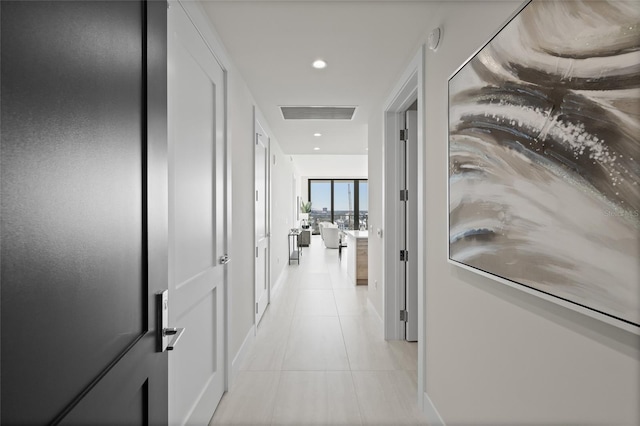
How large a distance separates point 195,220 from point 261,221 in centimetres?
218

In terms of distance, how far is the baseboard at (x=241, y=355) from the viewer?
89.9 inches

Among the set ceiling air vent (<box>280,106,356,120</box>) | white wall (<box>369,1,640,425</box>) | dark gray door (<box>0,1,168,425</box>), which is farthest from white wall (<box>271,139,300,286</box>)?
dark gray door (<box>0,1,168,425</box>)

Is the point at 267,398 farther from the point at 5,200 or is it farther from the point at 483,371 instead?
the point at 5,200

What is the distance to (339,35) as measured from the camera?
2.05 m

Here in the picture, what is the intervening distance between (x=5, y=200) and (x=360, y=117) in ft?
12.3

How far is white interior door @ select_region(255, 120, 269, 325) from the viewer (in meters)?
3.45

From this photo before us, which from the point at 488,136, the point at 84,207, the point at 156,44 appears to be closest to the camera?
the point at 84,207

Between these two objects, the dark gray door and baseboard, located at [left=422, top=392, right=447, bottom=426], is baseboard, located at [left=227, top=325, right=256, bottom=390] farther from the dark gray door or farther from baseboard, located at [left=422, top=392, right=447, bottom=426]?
the dark gray door

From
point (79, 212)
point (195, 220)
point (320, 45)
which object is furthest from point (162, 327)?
point (320, 45)

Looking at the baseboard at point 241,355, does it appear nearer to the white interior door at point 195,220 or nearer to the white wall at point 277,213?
the white interior door at point 195,220

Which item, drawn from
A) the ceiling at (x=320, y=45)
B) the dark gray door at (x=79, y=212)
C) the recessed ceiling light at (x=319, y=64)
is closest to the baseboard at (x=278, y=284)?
the ceiling at (x=320, y=45)

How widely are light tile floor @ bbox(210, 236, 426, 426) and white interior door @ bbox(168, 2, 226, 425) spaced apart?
31 cm

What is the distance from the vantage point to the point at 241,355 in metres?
2.61

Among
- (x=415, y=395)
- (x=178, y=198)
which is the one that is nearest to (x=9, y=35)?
(x=178, y=198)
